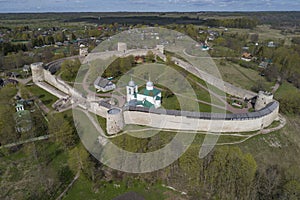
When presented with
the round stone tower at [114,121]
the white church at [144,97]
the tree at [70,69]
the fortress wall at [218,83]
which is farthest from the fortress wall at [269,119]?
the tree at [70,69]

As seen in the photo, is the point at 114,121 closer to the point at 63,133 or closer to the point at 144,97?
the point at 63,133

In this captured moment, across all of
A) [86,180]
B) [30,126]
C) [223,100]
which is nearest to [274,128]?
[223,100]

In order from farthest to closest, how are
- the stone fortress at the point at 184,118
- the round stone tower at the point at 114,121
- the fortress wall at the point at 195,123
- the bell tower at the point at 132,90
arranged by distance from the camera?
1. the bell tower at the point at 132,90
2. the fortress wall at the point at 195,123
3. the stone fortress at the point at 184,118
4. the round stone tower at the point at 114,121

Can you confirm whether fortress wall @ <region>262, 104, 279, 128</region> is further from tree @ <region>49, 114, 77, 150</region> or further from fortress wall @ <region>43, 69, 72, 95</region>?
fortress wall @ <region>43, 69, 72, 95</region>

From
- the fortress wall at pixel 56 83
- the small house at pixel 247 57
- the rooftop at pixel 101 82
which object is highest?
the small house at pixel 247 57

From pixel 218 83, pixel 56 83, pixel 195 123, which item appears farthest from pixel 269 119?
pixel 56 83

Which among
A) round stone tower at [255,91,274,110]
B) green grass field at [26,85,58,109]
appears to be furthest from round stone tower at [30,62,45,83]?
round stone tower at [255,91,274,110]

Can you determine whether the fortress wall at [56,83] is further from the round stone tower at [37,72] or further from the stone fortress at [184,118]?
the stone fortress at [184,118]

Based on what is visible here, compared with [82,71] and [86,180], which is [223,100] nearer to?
[86,180]
